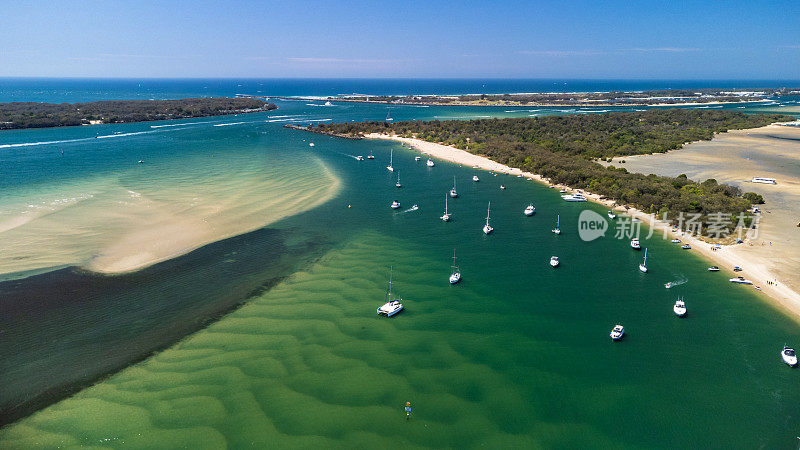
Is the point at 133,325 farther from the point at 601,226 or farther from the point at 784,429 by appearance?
the point at 601,226

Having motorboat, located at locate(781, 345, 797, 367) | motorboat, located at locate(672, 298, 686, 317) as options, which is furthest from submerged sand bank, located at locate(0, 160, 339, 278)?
motorboat, located at locate(781, 345, 797, 367)

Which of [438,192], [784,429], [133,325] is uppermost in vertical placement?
[438,192]

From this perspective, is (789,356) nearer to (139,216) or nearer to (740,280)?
(740,280)

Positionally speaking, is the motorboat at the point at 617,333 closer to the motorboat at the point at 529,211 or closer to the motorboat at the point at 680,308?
the motorboat at the point at 680,308

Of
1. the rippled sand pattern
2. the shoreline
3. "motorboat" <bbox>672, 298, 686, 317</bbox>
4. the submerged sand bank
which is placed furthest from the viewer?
the submerged sand bank

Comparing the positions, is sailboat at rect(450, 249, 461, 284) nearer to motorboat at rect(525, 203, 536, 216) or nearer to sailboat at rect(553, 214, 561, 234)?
sailboat at rect(553, 214, 561, 234)

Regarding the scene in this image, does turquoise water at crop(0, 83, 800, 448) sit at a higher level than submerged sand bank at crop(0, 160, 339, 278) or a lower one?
lower

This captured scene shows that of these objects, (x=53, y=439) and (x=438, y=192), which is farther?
(x=438, y=192)

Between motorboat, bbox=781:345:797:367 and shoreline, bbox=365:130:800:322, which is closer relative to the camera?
motorboat, bbox=781:345:797:367

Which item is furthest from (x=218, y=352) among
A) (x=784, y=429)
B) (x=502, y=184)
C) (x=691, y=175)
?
(x=691, y=175)
